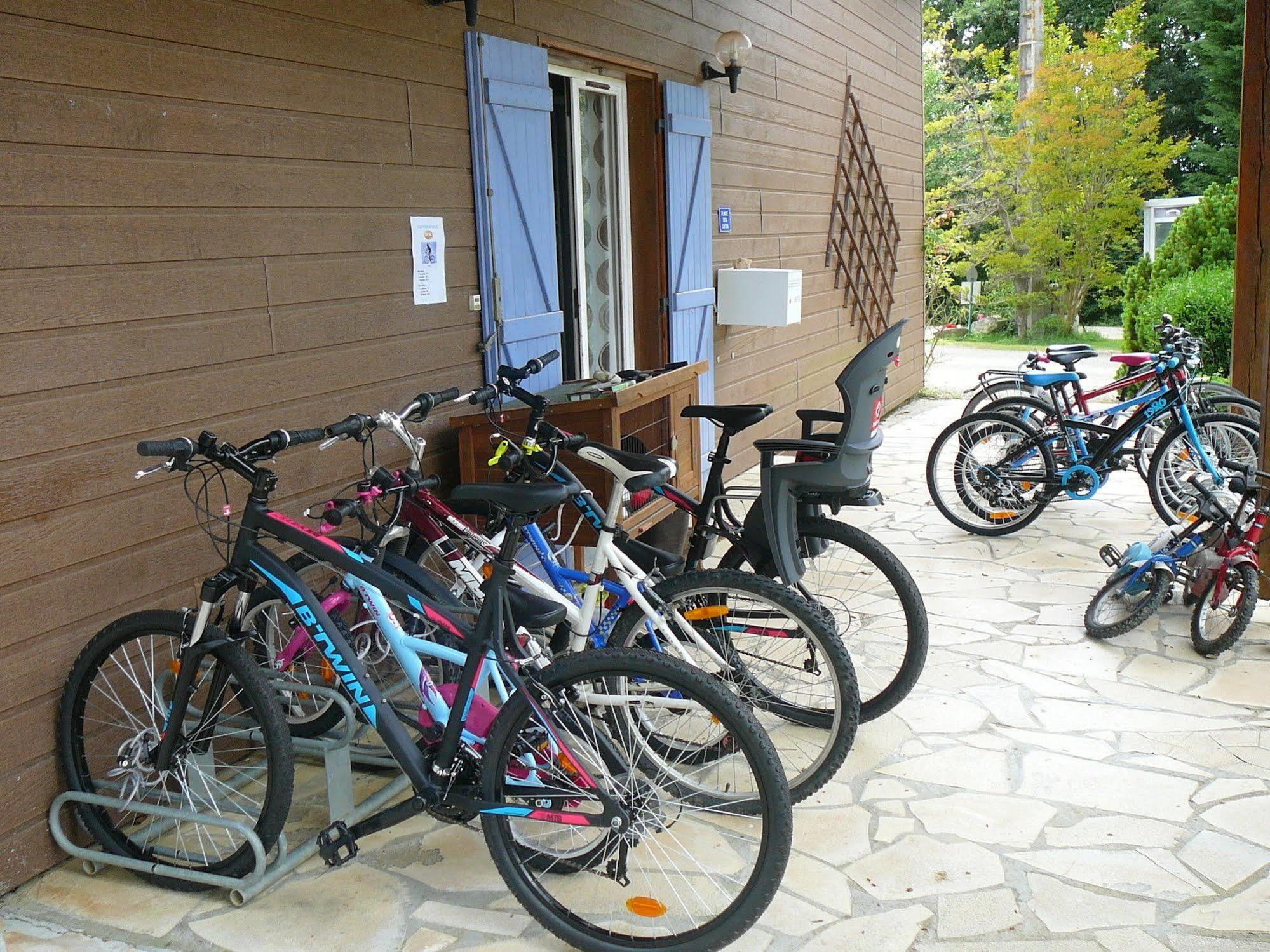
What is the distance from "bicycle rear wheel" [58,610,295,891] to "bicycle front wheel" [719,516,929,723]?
4.60ft

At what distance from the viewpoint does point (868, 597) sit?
11.7 feet

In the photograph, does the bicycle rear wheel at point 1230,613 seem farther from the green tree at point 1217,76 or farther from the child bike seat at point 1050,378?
the green tree at point 1217,76

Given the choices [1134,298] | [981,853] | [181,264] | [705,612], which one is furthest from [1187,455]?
[1134,298]

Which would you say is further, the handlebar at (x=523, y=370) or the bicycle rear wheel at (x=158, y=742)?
the handlebar at (x=523, y=370)

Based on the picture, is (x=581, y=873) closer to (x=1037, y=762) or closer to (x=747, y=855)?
(x=747, y=855)

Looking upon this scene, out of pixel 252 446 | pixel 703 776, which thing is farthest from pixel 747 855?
pixel 252 446

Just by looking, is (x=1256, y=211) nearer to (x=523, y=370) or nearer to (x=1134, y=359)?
(x=1134, y=359)

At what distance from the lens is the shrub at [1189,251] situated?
32.9ft

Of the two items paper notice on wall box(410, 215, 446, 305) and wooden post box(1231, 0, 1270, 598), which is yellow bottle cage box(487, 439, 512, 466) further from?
wooden post box(1231, 0, 1270, 598)

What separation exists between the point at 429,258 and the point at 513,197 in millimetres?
536

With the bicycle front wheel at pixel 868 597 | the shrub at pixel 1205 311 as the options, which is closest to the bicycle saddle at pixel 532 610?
the bicycle front wheel at pixel 868 597

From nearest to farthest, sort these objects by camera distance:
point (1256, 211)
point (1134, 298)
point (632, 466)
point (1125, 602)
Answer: point (632, 466)
point (1125, 602)
point (1256, 211)
point (1134, 298)

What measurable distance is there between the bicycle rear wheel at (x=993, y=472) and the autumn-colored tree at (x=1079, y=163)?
11532 millimetres

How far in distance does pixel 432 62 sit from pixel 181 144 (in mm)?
1190
